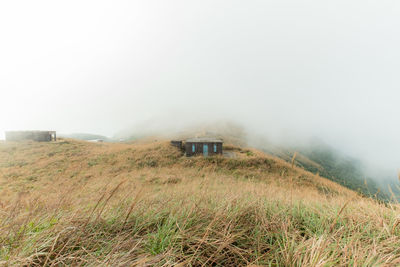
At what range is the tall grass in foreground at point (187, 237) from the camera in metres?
1.49

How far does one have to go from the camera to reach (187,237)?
1.79 metres

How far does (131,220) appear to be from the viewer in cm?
220

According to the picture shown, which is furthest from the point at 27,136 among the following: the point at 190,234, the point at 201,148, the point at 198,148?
the point at 190,234

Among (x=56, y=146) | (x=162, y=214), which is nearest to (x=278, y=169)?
(x=162, y=214)

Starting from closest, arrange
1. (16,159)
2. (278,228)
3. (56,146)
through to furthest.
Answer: (278,228), (16,159), (56,146)

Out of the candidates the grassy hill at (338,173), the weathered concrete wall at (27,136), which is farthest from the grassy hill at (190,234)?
the weathered concrete wall at (27,136)

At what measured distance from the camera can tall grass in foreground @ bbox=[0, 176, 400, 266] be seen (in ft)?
4.89

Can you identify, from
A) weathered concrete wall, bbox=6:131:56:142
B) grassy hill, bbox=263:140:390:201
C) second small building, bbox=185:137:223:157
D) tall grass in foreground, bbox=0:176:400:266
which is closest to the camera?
tall grass in foreground, bbox=0:176:400:266

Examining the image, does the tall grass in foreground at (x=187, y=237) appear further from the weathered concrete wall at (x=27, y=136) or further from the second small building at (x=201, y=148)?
the weathered concrete wall at (x=27, y=136)

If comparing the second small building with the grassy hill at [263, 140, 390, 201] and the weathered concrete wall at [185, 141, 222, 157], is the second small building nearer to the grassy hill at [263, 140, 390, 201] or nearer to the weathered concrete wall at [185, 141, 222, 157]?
the weathered concrete wall at [185, 141, 222, 157]

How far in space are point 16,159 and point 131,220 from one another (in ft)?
84.8

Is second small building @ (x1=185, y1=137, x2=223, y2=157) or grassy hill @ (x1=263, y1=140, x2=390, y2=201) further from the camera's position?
second small building @ (x1=185, y1=137, x2=223, y2=157)

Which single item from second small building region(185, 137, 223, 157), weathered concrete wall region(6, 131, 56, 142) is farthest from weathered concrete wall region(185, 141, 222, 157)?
weathered concrete wall region(6, 131, 56, 142)

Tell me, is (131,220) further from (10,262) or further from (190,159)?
(190,159)
